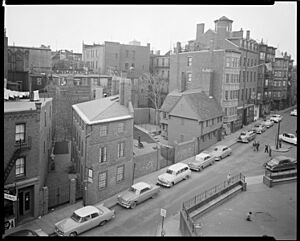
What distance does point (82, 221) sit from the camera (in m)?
9.52

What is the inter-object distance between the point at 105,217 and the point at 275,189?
257 inches

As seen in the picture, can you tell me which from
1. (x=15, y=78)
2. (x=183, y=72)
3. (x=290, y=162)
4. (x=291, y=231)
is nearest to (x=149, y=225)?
(x=291, y=231)

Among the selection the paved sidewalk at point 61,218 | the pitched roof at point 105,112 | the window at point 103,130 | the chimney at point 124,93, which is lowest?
the paved sidewalk at point 61,218

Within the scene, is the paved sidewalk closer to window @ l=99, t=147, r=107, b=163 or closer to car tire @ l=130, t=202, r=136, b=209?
car tire @ l=130, t=202, r=136, b=209

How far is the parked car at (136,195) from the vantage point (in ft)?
37.8

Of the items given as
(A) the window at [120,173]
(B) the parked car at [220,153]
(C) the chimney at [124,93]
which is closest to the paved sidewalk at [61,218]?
(A) the window at [120,173]

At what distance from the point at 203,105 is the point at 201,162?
5186mm

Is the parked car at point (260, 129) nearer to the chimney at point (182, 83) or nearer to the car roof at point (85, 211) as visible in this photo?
the chimney at point (182, 83)

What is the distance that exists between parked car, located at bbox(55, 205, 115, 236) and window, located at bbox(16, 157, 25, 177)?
6.93ft

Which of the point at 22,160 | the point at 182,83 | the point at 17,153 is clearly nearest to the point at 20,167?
the point at 22,160

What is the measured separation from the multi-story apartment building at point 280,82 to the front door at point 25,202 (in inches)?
1122

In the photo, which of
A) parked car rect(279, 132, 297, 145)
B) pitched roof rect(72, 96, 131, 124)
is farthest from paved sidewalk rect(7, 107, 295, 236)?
parked car rect(279, 132, 297, 145)

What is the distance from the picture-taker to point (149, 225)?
32.7ft

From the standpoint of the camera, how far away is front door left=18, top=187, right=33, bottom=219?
404 inches
